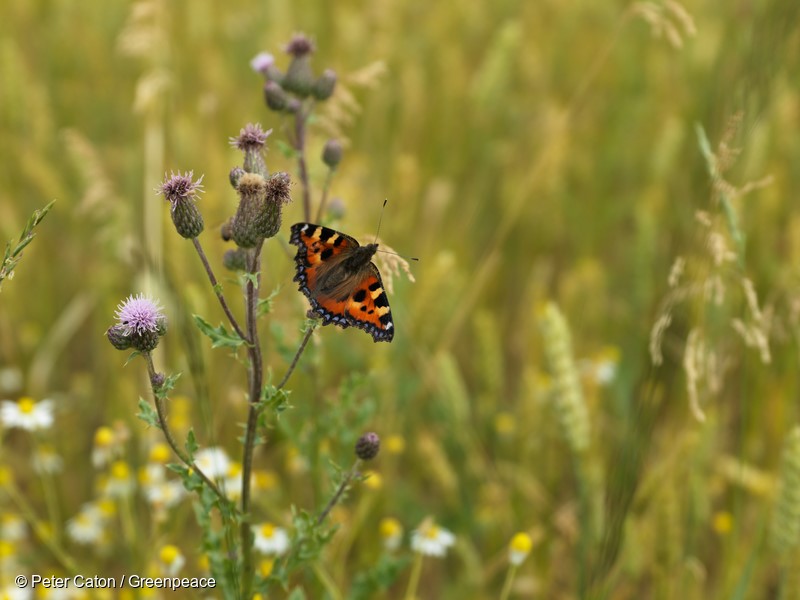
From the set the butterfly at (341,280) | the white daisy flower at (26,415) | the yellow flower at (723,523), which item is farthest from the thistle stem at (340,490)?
the yellow flower at (723,523)

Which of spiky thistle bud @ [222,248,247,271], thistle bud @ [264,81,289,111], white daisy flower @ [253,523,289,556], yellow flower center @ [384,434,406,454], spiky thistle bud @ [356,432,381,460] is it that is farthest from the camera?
yellow flower center @ [384,434,406,454]

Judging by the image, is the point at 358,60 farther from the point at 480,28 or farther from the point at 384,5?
the point at 480,28

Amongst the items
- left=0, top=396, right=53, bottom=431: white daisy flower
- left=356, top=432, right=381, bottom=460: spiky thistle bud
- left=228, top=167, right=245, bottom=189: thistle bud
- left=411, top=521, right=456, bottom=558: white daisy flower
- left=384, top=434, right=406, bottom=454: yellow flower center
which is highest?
left=0, top=396, right=53, bottom=431: white daisy flower

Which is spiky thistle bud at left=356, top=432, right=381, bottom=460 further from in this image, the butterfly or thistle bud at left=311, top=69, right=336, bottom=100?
thistle bud at left=311, top=69, right=336, bottom=100

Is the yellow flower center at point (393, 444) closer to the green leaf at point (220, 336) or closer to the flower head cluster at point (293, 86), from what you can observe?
the flower head cluster at point (293, 86)

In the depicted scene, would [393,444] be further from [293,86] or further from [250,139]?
[250,139]

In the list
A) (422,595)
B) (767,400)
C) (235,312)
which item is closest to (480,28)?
(235,312)

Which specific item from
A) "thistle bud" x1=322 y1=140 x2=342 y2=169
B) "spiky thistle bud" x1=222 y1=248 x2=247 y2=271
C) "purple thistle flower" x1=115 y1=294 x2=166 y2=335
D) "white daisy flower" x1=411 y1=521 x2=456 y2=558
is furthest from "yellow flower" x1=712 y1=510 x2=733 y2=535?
"purple thistle flower" x1=115 y1=294 x2=166 y2=335
